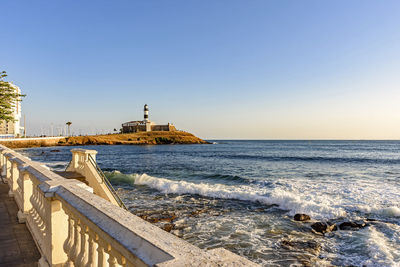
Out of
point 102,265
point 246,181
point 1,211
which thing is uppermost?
point 102,265

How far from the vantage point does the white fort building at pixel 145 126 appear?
117350 millimetres

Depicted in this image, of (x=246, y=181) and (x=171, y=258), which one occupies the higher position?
(x=171, y=258)

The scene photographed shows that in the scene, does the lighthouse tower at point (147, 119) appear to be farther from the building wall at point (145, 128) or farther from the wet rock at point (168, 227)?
the wet rock at point (168, 227)

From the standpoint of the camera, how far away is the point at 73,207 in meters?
2.24

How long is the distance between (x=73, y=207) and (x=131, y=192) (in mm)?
12054

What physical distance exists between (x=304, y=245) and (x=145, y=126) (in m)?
115

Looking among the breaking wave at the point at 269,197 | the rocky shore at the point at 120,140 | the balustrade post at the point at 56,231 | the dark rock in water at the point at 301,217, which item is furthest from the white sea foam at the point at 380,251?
the rocky shore at the point at 120,140

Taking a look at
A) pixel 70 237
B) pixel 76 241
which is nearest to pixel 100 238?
pixel 76 241

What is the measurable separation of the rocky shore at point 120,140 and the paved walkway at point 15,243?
57.0 metres

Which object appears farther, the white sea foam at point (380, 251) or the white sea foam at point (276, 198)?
the white sea foam at point (276, 198)

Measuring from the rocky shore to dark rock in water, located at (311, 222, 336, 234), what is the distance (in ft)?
196

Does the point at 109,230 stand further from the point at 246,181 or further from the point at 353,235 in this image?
the point at 246,181

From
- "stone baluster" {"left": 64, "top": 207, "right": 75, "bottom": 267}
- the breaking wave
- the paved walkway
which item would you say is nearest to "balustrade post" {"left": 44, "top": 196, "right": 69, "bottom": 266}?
"stone baluster" {"left": 64, "top": 207, "right": 75, "bottom": 267}

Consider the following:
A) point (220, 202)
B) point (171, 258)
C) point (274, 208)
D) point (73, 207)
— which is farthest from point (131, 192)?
point (171, 258)
